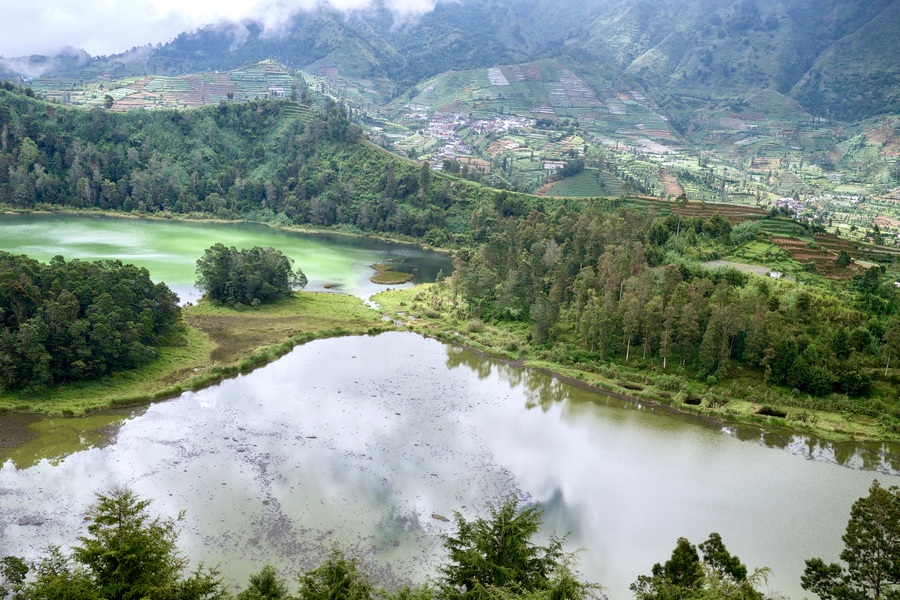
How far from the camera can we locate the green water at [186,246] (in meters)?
71.3

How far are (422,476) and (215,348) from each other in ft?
77.2

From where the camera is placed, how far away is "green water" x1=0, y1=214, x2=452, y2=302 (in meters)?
71.3

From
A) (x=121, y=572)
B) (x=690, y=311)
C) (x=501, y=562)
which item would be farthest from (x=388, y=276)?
(x=121, y=572)

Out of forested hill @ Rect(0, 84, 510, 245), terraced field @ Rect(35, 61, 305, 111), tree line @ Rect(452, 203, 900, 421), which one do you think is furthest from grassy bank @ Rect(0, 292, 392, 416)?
terraced field @ Rect(35, 61, 305, 111)

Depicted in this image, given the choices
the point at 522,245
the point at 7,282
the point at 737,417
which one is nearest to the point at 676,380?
the point at 737,417

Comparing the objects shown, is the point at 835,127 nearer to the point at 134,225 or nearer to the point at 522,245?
the point at 522,245

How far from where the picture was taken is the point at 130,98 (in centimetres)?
15425

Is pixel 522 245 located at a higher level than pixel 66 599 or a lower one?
higher

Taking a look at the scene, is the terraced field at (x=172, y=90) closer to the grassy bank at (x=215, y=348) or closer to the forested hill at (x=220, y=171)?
the forested hill at (x=220, y=171)

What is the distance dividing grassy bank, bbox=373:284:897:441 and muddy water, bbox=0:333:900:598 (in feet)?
5.94

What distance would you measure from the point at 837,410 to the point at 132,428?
140 feet

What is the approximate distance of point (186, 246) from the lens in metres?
85.2

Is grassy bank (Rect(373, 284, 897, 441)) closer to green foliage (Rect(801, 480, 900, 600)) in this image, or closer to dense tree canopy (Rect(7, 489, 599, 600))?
green foliage (Rect(801, 480, 900, 600))

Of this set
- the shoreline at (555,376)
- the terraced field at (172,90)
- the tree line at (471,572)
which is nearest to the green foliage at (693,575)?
the tree line at (471,572)
